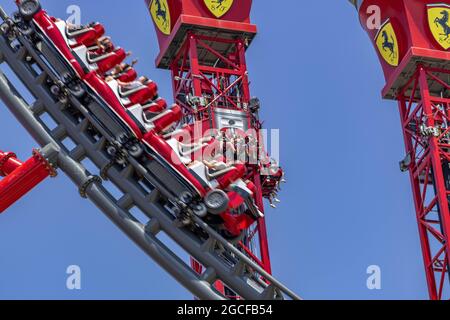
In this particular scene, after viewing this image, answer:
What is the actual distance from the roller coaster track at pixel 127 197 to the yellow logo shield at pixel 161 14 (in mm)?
15193

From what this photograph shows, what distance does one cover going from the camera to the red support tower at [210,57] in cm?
3059

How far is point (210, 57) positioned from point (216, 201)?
1692 centimetres

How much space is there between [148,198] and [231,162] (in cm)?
136

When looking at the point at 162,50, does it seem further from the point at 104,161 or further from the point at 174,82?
the point at 104,161

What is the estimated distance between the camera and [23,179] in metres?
16.4

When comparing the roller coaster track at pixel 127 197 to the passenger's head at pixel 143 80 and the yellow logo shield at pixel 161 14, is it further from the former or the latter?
the yellow logo shield at pixel 161 14

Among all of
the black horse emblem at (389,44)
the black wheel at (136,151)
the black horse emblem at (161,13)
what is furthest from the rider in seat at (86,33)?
the black horse emblem at (389,44)

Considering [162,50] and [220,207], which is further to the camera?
[162,50]

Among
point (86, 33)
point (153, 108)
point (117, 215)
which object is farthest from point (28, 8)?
point (117, 215)

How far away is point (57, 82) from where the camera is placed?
56.2ft

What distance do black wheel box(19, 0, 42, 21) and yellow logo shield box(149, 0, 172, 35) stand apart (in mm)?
14981
